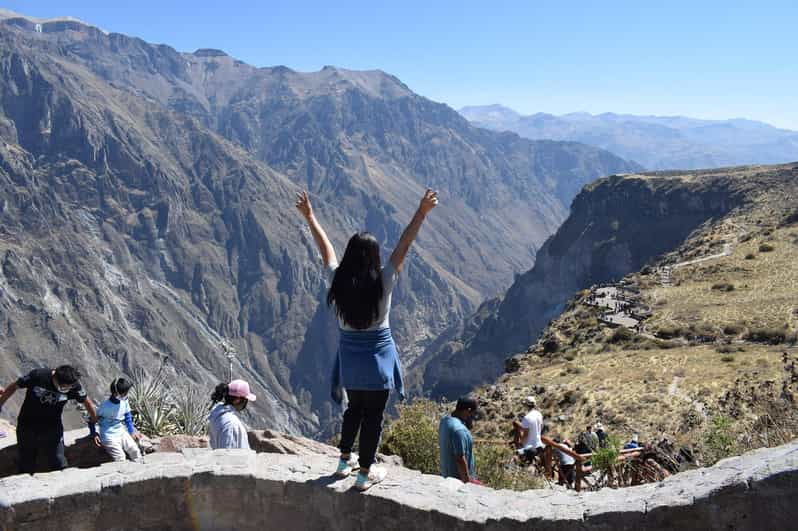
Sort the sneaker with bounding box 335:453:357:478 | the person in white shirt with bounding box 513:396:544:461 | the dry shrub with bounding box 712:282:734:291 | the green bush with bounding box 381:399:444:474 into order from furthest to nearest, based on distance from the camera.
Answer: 1. the dry shrub with bounding box 712:282:734:291
2. the person in white shirt with bounding box 513:396:544:461
3. the green bush with bounding box 381:399:444:474
4. the sneaker with bounding box 335:453:357:478

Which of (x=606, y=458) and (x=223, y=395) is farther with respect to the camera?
(x=606, y=458)

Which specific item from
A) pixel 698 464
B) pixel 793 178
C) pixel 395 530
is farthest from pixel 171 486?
pixel 793 178

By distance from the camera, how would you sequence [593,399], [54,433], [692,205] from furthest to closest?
[692,205], [593,399], [54,433]

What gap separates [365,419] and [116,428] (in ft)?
13.6

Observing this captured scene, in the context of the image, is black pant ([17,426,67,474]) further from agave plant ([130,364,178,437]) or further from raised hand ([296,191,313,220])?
agave plant ([130,364,178,437])

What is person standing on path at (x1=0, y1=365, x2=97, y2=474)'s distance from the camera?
25.5 ft

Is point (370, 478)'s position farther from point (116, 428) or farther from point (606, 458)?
point (606, 458)

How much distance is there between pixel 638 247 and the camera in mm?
141625

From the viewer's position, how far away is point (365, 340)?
5902 mm

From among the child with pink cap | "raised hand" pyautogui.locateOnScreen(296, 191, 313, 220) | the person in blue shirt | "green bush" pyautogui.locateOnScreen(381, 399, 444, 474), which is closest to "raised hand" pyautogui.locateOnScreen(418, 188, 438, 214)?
"raised hand" pyautogui.locateOnScreen(296, 191, 313, 220)

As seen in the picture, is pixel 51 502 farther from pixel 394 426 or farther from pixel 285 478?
pixel 394 426

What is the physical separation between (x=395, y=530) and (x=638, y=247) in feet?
476

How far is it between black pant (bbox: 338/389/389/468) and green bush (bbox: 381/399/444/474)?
516 centimetres

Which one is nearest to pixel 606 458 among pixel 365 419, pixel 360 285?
pixel 365 419
